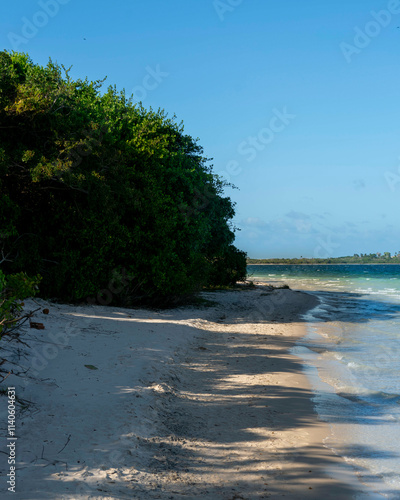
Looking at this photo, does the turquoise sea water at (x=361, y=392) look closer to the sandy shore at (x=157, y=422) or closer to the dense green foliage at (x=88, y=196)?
the sandy shore at (x=157, y=422)

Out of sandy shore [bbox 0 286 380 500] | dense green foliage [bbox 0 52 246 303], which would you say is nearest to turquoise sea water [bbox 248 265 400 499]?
sandy shore [bbox 0 286 380 500]

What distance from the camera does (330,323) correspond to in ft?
72.2

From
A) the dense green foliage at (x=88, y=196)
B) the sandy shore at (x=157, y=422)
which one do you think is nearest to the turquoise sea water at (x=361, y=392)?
the sandy shore at (x=157, y=422)

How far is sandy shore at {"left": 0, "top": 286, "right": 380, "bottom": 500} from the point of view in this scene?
507 cm

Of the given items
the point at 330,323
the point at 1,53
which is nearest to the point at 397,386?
the point at 330,323

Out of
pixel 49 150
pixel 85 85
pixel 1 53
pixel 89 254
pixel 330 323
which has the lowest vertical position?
pixel 330 323

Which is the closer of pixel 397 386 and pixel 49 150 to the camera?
pixel 397 386

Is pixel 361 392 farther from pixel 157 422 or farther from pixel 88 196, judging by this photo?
pixel 88 196

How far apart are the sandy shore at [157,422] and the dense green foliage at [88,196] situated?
15.4 ft

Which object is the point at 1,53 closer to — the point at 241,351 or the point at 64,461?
the point at 241,351

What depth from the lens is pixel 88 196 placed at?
55.4 ft

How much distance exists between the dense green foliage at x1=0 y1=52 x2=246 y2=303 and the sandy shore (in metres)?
4.70

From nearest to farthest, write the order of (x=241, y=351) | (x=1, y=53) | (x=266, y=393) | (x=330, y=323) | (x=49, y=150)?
(x=266, y=393) → (x=241, y=351) → (x=49, y=150) → (x=1, y=53) → (x=330, y=323)

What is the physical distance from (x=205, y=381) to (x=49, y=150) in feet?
36.0
